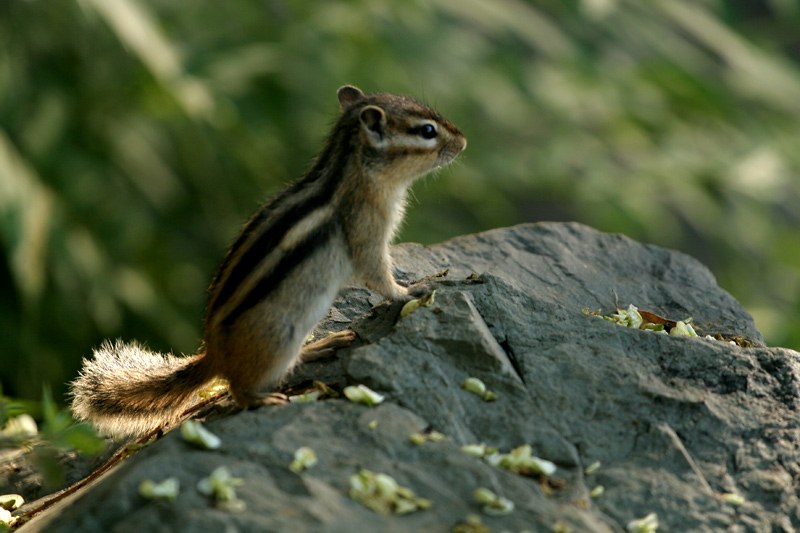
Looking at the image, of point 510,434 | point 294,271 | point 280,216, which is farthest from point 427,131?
point 510,434

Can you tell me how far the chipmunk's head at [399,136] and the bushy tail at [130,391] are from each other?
1247 millimetres

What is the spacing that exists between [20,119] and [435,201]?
11.5 ft

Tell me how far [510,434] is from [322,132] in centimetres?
411

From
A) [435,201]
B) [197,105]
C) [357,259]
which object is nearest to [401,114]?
[357,259]

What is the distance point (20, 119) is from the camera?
564 centimetres

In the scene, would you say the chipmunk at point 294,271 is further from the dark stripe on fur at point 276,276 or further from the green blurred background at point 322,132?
the green blurred background at point 322,132

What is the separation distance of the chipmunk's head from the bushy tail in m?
1.25

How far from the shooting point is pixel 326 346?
346 cm

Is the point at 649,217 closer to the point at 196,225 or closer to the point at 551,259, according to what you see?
the point at 551,259

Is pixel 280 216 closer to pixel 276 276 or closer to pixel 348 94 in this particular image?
pixel 276 276

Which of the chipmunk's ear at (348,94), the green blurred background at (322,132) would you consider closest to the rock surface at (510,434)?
the chipmunk's ear at (348,94)

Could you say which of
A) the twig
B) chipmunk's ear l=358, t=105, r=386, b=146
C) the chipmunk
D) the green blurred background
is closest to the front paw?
the chipmunk

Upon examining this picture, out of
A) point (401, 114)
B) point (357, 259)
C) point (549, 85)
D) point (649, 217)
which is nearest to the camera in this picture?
point (357, 259)

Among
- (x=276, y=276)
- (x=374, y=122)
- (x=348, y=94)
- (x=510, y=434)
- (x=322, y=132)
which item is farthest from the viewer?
(x=322, y=132)
